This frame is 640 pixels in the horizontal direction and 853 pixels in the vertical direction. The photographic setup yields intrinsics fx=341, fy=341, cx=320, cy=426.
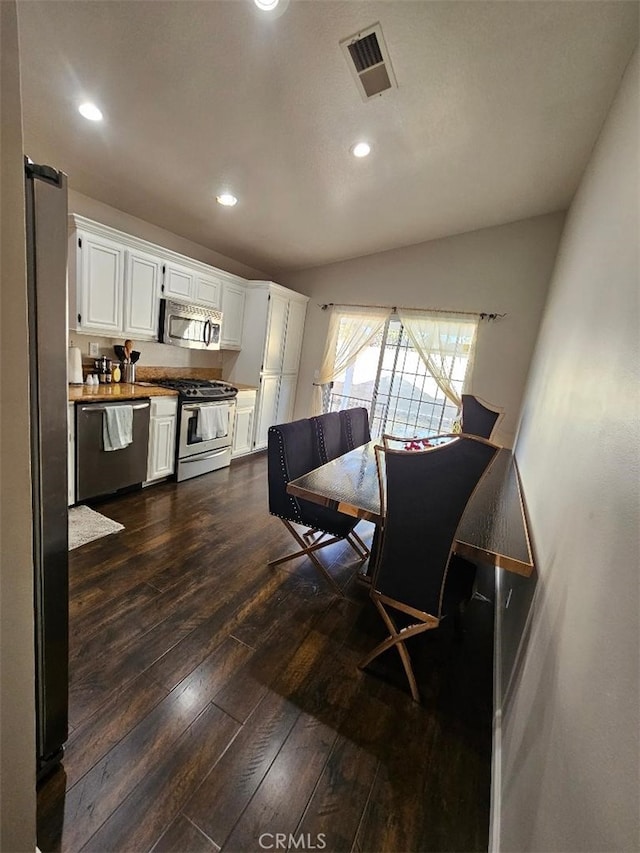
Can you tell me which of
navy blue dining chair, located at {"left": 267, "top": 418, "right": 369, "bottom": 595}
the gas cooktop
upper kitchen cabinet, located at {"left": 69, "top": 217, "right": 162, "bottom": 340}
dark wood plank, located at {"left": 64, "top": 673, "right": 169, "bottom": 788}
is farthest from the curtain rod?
dark wood plank, located at {"left": 64, "top": 673, "right": 169, "bottom": 788}

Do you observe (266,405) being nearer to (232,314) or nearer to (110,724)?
(232,314)

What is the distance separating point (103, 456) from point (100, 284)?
1.40 meters

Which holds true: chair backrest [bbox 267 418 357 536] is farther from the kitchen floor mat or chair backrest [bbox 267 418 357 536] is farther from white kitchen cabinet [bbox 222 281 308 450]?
white kitchen cabinet [bbox 222 281 308 450]

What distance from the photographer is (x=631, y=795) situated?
48cm

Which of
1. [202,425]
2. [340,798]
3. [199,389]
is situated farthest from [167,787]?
[199,389]

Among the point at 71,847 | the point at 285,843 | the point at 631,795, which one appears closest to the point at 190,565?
the point at 71,847

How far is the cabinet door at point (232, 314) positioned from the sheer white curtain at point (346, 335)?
1.22 m

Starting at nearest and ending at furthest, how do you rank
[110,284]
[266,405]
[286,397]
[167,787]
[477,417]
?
1. [167,787]
2. [110,284]
3. [477,417]
4. [266,405]
5. [286,397]

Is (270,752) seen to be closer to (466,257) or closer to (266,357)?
(266,357)

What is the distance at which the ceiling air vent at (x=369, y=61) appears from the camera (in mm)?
1609

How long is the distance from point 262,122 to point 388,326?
109 inches

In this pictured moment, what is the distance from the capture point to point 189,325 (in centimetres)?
358

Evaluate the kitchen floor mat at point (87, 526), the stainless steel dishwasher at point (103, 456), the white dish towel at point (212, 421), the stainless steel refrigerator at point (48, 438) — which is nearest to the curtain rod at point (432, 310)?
the white dish towel at point (212, 421)

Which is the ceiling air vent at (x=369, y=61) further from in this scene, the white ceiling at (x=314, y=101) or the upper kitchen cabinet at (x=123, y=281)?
the upper kitchen cabinet at (x=123, y=281)
